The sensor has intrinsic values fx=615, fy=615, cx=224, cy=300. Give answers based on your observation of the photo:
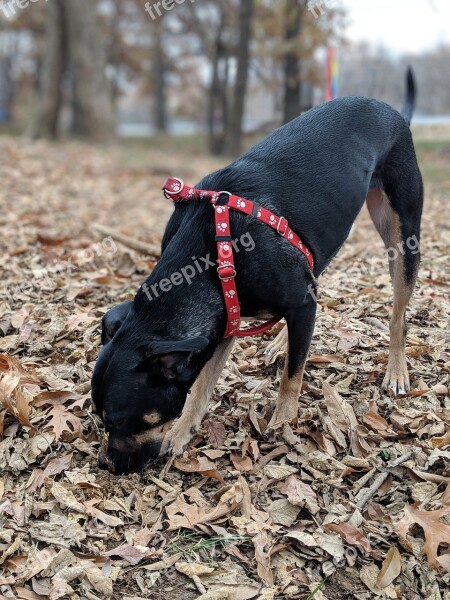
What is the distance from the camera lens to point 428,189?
13672 mm

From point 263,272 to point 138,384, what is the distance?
2.93 feet

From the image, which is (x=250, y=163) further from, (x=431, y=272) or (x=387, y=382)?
(x=431, y=272)

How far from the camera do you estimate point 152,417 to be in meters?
3.19

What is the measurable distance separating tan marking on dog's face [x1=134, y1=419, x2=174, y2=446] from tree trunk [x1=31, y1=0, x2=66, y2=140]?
1901 cm

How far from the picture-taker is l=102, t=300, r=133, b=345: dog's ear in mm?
3357

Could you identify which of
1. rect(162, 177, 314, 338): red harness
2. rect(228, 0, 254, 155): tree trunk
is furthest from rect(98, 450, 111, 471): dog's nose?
rect(228, 0, 254, 155): tree trunk

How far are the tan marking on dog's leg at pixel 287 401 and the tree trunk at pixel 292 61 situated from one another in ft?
52.4

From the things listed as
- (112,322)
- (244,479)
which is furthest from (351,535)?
(112,322)

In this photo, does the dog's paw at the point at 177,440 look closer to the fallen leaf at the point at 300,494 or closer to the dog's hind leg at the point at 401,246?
the fallen leaf at the point at 300,494

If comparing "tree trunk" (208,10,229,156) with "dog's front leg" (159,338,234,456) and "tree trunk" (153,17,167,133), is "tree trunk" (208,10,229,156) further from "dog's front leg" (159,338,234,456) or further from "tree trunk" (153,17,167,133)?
"dog's front leg" (159,338,234,456)

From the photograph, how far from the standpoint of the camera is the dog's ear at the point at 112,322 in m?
3.36

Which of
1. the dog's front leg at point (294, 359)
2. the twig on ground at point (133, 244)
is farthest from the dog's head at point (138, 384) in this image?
the twig on ground at point (133, 244)

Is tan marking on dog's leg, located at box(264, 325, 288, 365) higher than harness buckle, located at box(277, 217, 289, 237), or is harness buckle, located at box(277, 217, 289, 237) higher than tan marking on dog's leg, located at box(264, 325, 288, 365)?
harness buckle, located at box(277, 217, 289, 237)

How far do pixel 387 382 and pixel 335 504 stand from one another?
115 centimetres
